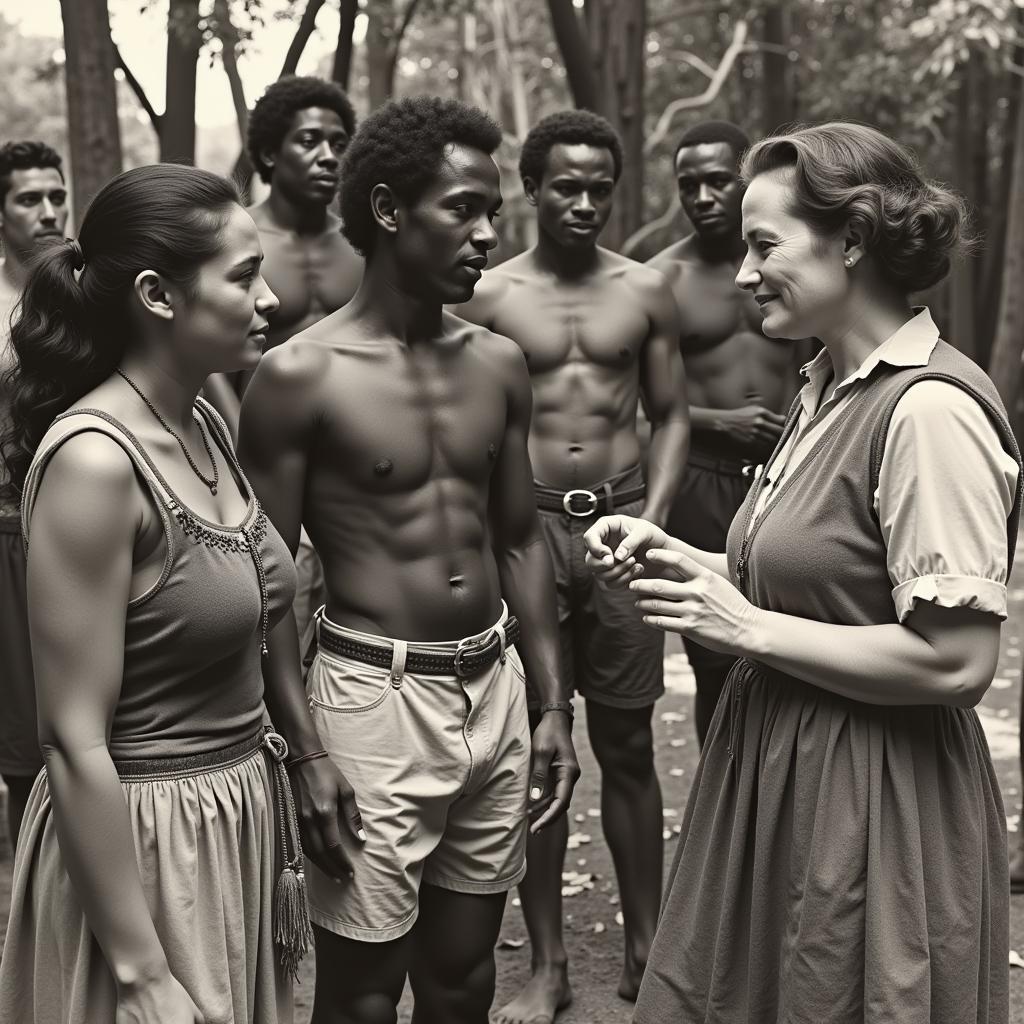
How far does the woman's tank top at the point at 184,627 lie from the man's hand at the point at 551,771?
94 cm

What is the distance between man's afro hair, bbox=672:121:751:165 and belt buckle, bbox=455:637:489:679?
275cm

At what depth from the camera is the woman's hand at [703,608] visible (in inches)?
99.3

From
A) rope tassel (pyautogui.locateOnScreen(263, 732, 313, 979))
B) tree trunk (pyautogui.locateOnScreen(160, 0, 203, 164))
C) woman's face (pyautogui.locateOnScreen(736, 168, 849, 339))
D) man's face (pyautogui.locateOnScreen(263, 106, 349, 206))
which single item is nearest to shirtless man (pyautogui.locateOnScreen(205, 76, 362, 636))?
man's face (pyautogui.locateOnScreen(263, 106, 349, 206))

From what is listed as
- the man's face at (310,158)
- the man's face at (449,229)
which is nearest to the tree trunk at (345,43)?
the man's face at (310,158)

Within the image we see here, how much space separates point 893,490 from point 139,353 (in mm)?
1380

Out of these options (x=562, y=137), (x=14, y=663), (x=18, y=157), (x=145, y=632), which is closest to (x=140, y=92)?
(x=18, y=157)

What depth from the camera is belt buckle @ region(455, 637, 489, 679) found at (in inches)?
123

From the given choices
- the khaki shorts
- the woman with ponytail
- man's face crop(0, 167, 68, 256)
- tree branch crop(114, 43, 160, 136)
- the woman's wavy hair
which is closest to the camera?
the woman with ponytail

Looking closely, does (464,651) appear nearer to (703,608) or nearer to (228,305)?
(703,608)

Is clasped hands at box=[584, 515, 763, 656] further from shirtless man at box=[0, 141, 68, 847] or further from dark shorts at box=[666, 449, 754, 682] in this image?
dark shorts at box=[666, 449, 754, 682]

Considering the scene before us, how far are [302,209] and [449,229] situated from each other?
222cm

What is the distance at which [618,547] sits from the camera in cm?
271

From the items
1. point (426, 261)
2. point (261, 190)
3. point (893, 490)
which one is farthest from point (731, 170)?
point (261, 190)

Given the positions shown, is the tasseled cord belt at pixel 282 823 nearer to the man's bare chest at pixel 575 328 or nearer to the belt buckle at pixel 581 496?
the belt buckle at pixel 581 496
